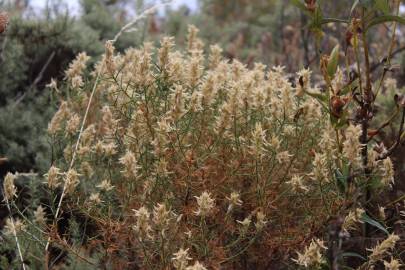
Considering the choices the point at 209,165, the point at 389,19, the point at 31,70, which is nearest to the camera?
the point at 389,19

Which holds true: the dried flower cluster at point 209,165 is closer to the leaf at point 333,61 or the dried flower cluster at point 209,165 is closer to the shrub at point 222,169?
the shrub at point 222,169

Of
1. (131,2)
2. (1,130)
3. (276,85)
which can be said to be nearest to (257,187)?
(276,85)

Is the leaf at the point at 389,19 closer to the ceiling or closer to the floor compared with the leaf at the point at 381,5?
closer to the floor

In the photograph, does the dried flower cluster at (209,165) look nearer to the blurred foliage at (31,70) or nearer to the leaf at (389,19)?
the leaf at (389,19)

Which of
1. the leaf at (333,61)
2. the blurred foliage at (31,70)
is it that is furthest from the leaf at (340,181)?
the blurred foliage at (31,70)

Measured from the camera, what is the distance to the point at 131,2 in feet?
22.0

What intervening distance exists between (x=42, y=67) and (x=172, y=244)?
2284 millimetres

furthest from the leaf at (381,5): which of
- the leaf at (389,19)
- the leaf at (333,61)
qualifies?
the leaf at (333,61)

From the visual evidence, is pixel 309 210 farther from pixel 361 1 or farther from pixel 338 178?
pixel 361 1

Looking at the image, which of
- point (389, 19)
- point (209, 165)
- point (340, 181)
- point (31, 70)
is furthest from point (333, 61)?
point (31, 70)

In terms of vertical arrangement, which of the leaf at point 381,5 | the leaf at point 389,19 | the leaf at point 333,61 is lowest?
the leaf at point 333,61

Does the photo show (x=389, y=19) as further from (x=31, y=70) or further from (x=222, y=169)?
(x=31, y=70)

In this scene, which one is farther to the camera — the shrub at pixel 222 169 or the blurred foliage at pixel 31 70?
the blurred foliage at pixel 31 70

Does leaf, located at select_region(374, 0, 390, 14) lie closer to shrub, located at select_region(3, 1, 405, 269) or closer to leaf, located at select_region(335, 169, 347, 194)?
shrub, located at select_region(3, 1, 405, 269)
